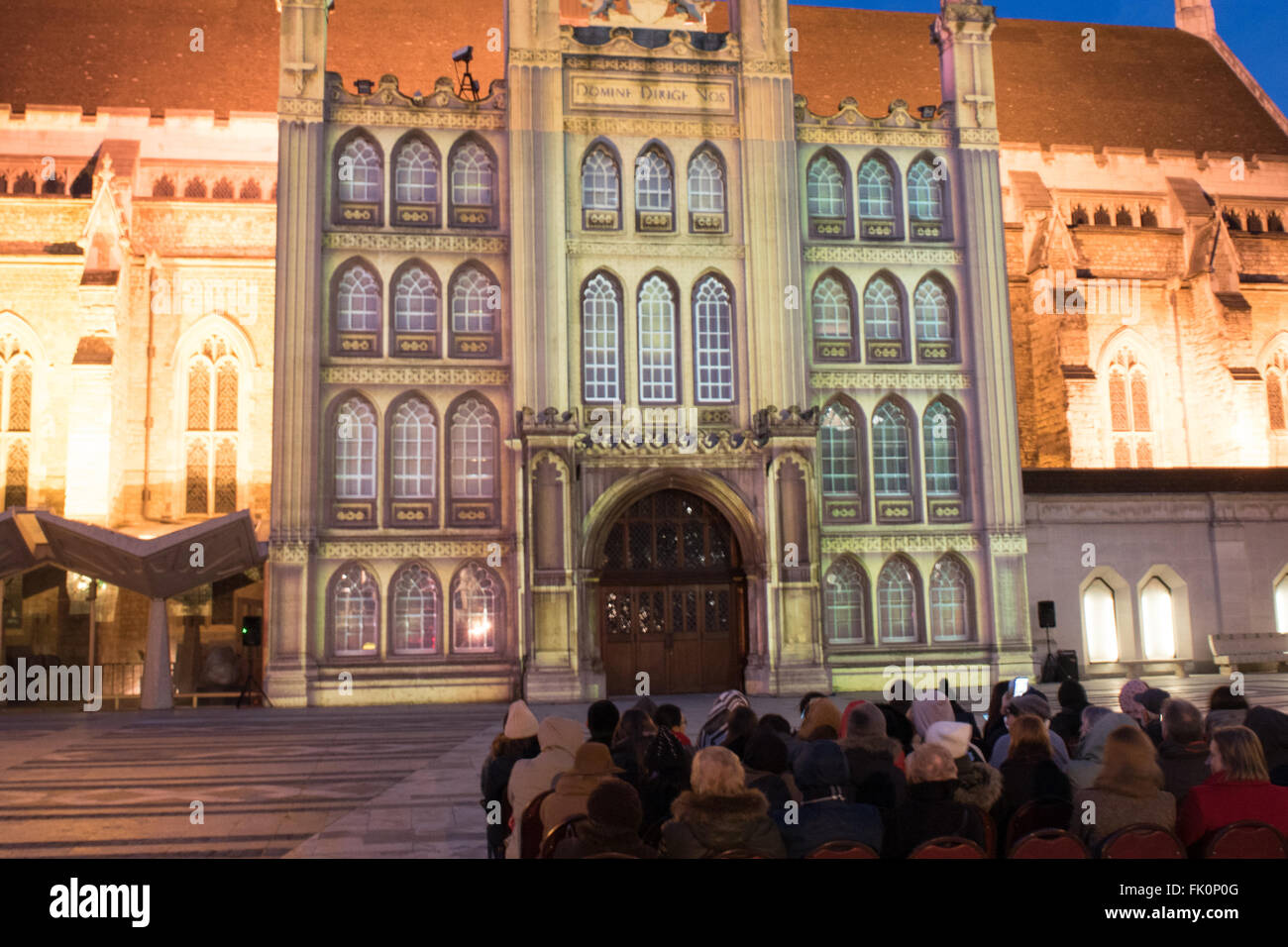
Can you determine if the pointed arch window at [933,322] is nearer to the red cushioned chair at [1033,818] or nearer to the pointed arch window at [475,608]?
the pointed arch window at [475,608]

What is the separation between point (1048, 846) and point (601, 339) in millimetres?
22292

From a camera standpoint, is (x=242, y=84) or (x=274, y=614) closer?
(x=274, y=614)

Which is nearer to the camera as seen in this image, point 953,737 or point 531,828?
point 953,737

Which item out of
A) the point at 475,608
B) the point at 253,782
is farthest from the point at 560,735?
the point at 475,608

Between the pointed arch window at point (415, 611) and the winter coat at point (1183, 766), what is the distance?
20.1m

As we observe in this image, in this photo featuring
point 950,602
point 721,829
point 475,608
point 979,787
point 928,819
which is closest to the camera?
point 721,829

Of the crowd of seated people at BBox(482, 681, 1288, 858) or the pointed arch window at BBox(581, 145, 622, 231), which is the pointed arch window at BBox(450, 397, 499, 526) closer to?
the pointed arch window at BBox(581, 145, 622, 231)

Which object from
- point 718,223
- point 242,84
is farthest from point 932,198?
point 242,84

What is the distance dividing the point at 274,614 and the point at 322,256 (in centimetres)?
800

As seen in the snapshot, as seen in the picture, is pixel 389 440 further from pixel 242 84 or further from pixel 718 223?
pixel 242 84

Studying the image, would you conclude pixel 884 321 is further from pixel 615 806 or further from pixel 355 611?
pixel 615 806

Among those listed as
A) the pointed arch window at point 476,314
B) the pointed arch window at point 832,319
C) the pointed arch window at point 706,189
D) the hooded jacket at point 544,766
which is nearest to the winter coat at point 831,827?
the hooded jacket at point 544,766

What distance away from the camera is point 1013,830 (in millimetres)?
6465

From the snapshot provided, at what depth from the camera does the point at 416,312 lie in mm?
27109
